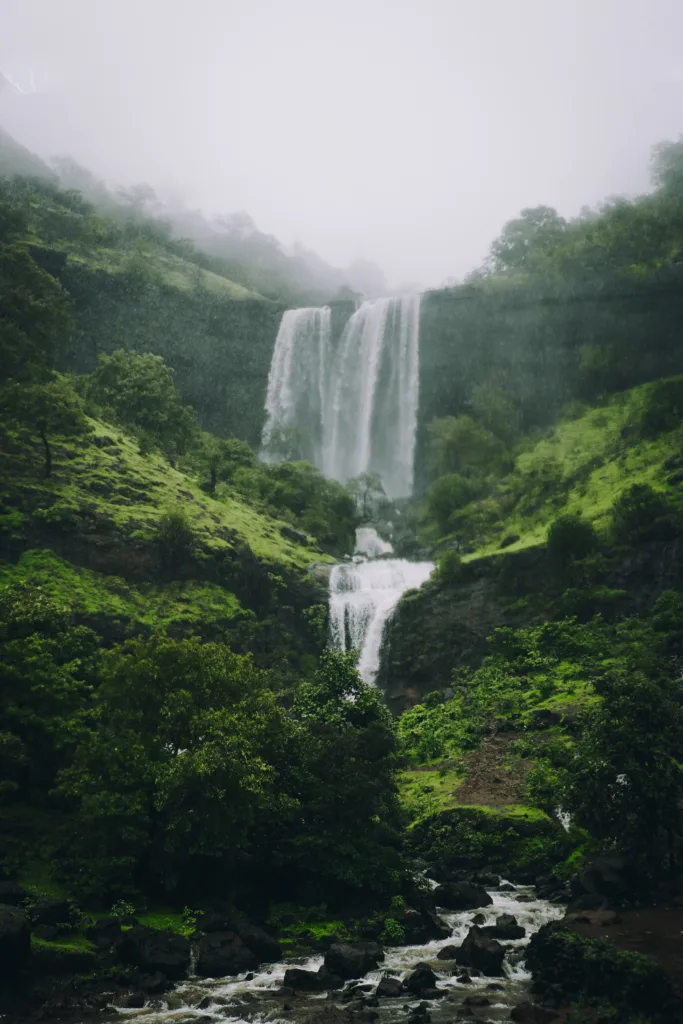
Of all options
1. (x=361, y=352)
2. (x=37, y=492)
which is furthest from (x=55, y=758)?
(x=361, y=352)

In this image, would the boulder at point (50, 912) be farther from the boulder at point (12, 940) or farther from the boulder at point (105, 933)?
the boulder at point (12, 940)

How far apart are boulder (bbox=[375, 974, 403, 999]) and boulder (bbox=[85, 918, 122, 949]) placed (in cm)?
670

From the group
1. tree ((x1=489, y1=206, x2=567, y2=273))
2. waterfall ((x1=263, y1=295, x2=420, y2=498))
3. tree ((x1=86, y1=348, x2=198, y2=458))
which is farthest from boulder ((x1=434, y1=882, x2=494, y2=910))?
tree ((x1=489, y1=206, x2=567, y2=273))

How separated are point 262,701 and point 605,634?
76.0 ft

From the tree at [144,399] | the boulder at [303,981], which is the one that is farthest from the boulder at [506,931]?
the tree at [144,399]

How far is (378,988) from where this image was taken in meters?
19.5

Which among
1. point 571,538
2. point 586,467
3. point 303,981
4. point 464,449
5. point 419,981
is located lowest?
point 303,981

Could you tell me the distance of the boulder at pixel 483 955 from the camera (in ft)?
67.6

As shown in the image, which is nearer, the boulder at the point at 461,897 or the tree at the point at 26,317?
the boulder at the point at 461,897

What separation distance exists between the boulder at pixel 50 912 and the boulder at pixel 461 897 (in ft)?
37.3

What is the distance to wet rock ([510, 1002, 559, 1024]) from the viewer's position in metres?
17.2

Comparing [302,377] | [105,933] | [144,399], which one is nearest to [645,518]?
[105,933]

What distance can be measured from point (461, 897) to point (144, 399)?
43820 mm

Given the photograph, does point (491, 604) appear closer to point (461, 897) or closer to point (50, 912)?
point (461, 897)
